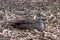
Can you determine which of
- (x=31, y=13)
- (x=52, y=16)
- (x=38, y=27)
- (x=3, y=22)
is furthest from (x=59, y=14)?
(x=3, y=22)

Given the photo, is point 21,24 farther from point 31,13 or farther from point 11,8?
point 11,8

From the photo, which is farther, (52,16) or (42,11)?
(42,11)

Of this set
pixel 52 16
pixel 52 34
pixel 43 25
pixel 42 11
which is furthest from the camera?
pixel 42 11

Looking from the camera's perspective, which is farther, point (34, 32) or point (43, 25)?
point (43, 25)

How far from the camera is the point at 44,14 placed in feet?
20.7

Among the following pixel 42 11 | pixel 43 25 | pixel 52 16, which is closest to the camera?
pixel 43 25

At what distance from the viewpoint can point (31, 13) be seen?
635 centimetres

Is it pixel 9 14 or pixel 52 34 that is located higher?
pixel 9 14

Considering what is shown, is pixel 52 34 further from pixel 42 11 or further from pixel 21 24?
pixel 42 11

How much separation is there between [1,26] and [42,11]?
5.86 feet

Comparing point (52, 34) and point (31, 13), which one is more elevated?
point (31, 13)

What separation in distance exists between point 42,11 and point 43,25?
50.0 inches

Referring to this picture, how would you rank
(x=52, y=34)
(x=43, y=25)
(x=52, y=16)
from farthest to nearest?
(x=52, y=16)
(x=43, y=25)
(x=52, y=34)

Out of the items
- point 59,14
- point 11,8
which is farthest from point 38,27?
point 11,8
